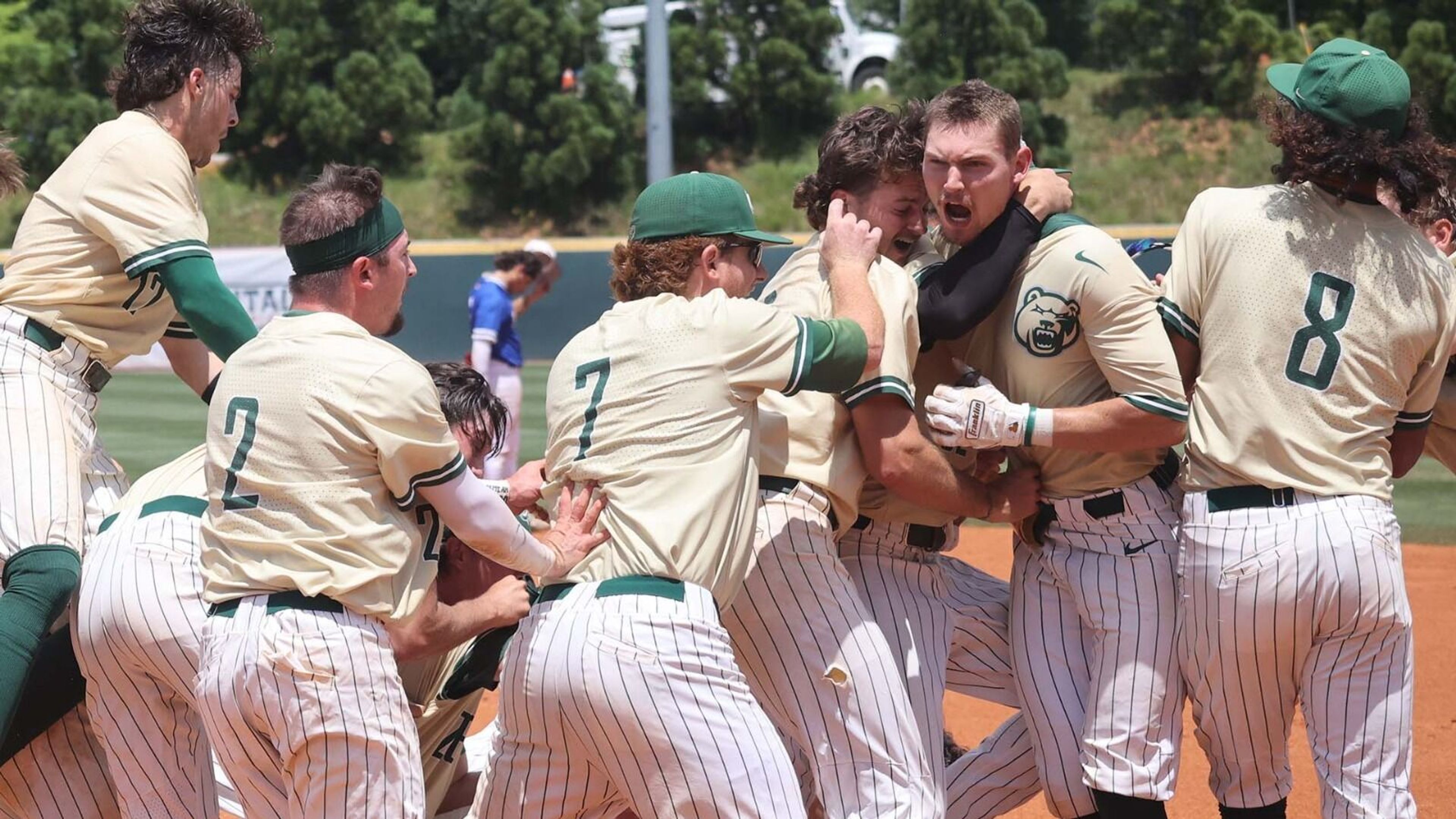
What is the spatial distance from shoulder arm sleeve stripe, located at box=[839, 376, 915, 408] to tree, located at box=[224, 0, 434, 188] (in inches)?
1053

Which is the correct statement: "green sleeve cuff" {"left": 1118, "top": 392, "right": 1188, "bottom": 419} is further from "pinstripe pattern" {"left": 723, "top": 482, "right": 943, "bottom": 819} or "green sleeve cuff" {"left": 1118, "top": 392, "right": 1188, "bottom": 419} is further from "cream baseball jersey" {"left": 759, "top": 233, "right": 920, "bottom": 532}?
"pinstripe pattern" {"left": 723, "top": 482, "right": 943, "bottom": 819}

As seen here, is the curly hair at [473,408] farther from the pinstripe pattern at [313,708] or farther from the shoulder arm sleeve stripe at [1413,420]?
the shoulder arm sleeve stripe at [1413,420]

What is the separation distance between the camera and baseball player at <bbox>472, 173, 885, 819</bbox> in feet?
9.97

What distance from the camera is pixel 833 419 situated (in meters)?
3.57

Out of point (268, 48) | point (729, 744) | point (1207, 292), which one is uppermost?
point (268, 48)

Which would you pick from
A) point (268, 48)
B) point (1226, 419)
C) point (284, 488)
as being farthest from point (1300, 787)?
point (268, 48)

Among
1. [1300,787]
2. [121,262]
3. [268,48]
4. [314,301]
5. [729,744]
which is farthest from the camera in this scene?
[1300,787]

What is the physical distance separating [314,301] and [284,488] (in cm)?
45

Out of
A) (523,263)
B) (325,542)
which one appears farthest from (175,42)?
(523,263)

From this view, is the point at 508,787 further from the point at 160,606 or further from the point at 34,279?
the point at 34,279

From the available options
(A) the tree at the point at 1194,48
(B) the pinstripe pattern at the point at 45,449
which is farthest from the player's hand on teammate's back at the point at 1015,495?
(A) the tree at the point at 1194,48

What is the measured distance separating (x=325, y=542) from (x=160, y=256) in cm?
99

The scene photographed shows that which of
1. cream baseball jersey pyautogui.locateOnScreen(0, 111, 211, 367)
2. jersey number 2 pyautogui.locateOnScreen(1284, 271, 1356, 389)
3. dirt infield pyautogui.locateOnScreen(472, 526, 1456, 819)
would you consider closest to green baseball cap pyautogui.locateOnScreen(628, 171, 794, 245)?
cream baseball jersey pyautogui.locateOnScreen(0, 111, 211, 367)

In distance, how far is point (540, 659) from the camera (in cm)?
308
